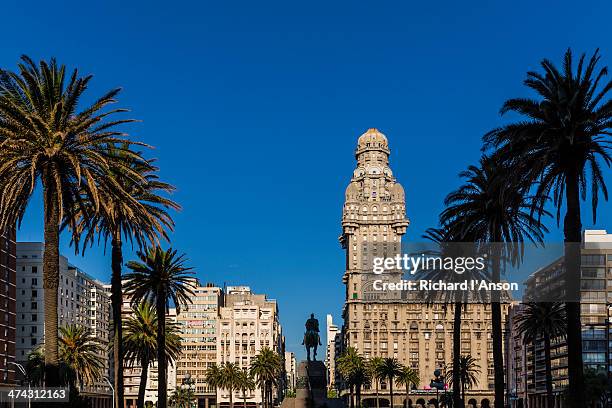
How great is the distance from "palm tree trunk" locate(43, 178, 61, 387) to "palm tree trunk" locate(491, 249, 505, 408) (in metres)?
29.6

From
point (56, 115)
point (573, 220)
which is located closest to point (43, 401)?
point (56, 115)

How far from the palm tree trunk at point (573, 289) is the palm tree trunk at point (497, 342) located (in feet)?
51.6

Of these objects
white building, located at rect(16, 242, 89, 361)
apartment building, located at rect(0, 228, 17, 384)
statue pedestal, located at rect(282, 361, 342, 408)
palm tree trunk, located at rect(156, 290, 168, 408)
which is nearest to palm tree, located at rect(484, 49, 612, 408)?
palm tree trunk, located at rect(156, 290, 168, 408)

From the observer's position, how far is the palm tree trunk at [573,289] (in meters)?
40.5

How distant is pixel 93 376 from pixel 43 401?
83.7m

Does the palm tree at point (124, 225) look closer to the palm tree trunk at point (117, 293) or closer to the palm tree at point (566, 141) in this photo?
the palm tree trunk at point (117, 293)

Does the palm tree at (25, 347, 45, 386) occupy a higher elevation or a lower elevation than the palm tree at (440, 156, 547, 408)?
lower

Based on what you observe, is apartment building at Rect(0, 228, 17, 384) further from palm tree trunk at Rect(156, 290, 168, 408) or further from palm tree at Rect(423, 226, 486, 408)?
palm tree at Rect(423, 226, 486, 408)

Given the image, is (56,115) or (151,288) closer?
(56,115)

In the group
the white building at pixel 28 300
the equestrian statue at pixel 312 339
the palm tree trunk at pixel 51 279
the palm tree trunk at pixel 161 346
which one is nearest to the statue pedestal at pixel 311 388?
the equestrian statue at pixel 312 339

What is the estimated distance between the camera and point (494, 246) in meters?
61.6

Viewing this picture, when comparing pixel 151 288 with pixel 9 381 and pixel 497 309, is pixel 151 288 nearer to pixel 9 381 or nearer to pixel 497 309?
pixel 497 309

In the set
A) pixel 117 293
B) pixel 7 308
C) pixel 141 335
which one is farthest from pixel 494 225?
pixel 7 308

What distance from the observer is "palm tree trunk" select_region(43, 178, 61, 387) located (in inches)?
1694
